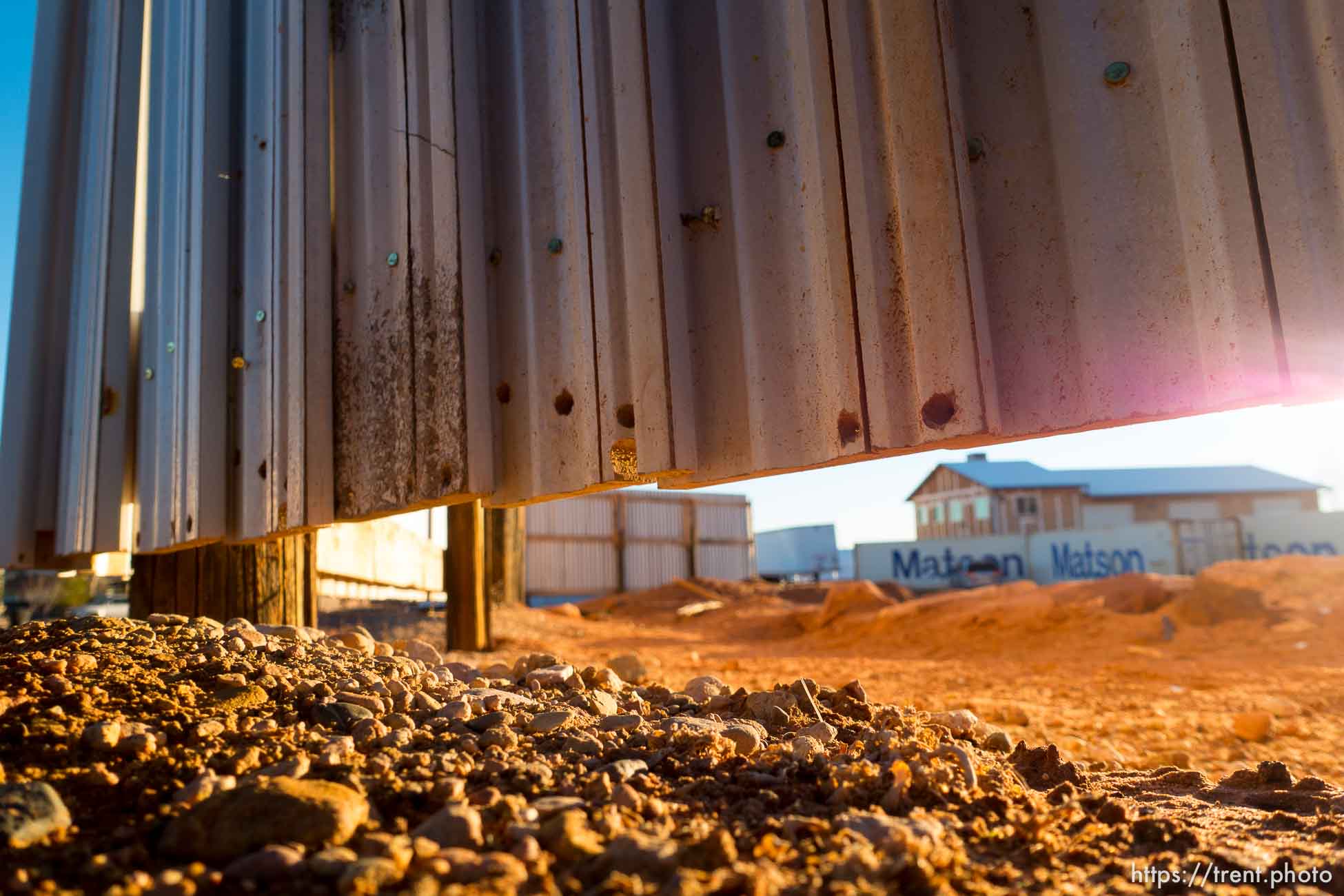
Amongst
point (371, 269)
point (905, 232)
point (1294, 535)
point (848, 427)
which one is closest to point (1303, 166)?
point (905, 232)

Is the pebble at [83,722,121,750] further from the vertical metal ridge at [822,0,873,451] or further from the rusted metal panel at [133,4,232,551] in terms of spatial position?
the rusted metal panel at [133,4,232,551]

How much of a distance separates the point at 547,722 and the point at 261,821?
738 mm

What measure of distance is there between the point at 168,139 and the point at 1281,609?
10.7 m

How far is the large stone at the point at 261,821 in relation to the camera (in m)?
1.20

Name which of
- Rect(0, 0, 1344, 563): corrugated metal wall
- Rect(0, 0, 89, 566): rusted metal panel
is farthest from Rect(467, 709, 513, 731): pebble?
Rect(0, 0, 89, 566): rusted metal panel

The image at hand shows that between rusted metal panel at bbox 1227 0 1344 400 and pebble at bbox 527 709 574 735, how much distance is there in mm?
1559

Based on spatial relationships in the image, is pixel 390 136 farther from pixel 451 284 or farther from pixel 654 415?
pixel 654 415

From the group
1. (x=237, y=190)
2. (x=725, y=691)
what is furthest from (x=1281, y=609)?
(x=237, y=190)

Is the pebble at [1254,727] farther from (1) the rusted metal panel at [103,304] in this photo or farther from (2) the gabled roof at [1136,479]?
(2) the gabled roof at [1136,479]

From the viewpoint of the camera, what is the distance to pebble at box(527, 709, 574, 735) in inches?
73.5

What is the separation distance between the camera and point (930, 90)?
6.31ft

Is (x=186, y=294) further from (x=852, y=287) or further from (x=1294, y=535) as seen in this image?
(x=1294, y=535)

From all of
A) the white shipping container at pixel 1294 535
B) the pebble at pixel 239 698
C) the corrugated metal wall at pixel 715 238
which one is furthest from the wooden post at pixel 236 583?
the white shipping container at pixel 1294 535

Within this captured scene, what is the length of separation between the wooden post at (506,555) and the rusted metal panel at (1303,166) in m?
11.3
